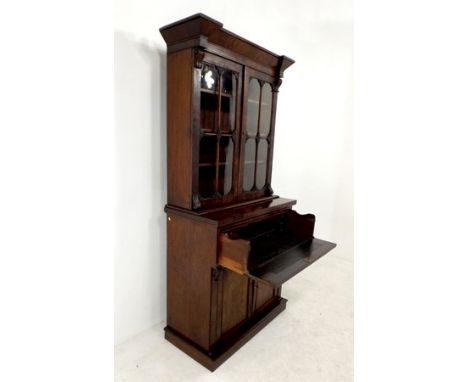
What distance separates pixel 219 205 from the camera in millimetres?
1796

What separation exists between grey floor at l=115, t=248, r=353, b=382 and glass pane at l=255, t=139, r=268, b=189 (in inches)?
39.9

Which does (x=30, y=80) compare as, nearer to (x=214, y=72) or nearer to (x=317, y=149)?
(x=214, y=72)

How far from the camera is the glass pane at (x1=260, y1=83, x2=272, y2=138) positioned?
204 centimetres

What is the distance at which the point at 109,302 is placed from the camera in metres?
0.53

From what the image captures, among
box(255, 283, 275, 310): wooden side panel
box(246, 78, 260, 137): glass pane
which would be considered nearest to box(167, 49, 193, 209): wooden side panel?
box(246, 78, 260, 137): glass pane

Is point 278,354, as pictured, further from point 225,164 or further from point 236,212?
point 225,164

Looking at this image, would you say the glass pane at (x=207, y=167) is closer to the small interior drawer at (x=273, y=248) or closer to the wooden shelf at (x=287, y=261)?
the small interior drawer at (x=273, y=248)

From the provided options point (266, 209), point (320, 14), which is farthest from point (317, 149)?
point (266, 209)

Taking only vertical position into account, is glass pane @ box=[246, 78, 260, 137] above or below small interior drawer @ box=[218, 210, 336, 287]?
above

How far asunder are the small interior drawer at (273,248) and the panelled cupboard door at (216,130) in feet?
0.93

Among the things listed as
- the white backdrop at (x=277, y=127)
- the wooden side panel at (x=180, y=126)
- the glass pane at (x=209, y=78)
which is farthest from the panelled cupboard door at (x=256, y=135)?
the white backdrop at (x=277, y=127)

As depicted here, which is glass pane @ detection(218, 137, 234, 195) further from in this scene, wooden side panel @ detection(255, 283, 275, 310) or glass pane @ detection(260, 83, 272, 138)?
wooden side panel @ detection(255, 283, 275, 310)

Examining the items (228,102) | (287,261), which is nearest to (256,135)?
(228,102)

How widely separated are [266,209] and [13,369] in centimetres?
155
